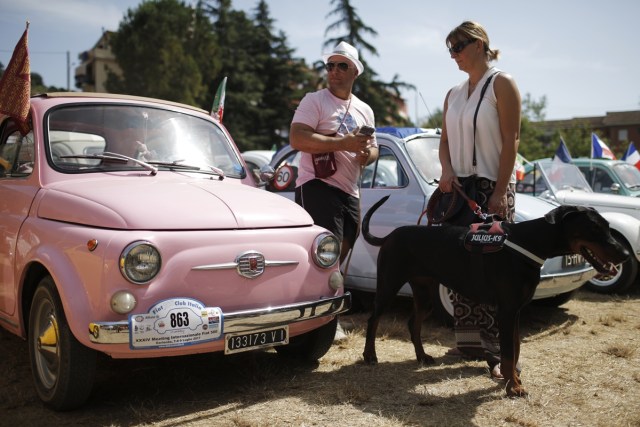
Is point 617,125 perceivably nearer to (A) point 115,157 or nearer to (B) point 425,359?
(B) point 425,359

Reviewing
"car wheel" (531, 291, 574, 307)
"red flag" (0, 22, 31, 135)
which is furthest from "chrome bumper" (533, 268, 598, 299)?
"red flag" (0, 22, 31, 135)

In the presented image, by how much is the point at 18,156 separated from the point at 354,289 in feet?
11.3

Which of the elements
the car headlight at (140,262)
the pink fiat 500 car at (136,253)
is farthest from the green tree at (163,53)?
the car headlight at (140,262)

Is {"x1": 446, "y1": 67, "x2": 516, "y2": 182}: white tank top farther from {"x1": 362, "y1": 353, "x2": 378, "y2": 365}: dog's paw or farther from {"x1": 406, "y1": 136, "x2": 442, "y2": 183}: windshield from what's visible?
{"x1": 406, "y1": 136, "x2": 442, "y2": 183}: windshield

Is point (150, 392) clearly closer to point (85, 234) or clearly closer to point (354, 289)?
point (85, 234)

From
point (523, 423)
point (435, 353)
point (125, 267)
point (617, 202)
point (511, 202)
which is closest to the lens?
point (125, 267)

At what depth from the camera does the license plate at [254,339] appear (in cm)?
344

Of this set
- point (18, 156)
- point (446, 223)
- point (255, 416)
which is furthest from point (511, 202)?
point (18, 156)

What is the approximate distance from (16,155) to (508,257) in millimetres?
3483

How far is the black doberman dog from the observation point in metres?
3.55

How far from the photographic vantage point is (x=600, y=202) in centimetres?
850

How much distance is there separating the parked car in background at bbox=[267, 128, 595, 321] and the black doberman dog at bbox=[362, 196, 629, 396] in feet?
4.91

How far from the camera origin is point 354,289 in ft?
21.1

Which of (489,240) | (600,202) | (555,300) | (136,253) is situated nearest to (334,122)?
(489,240)
